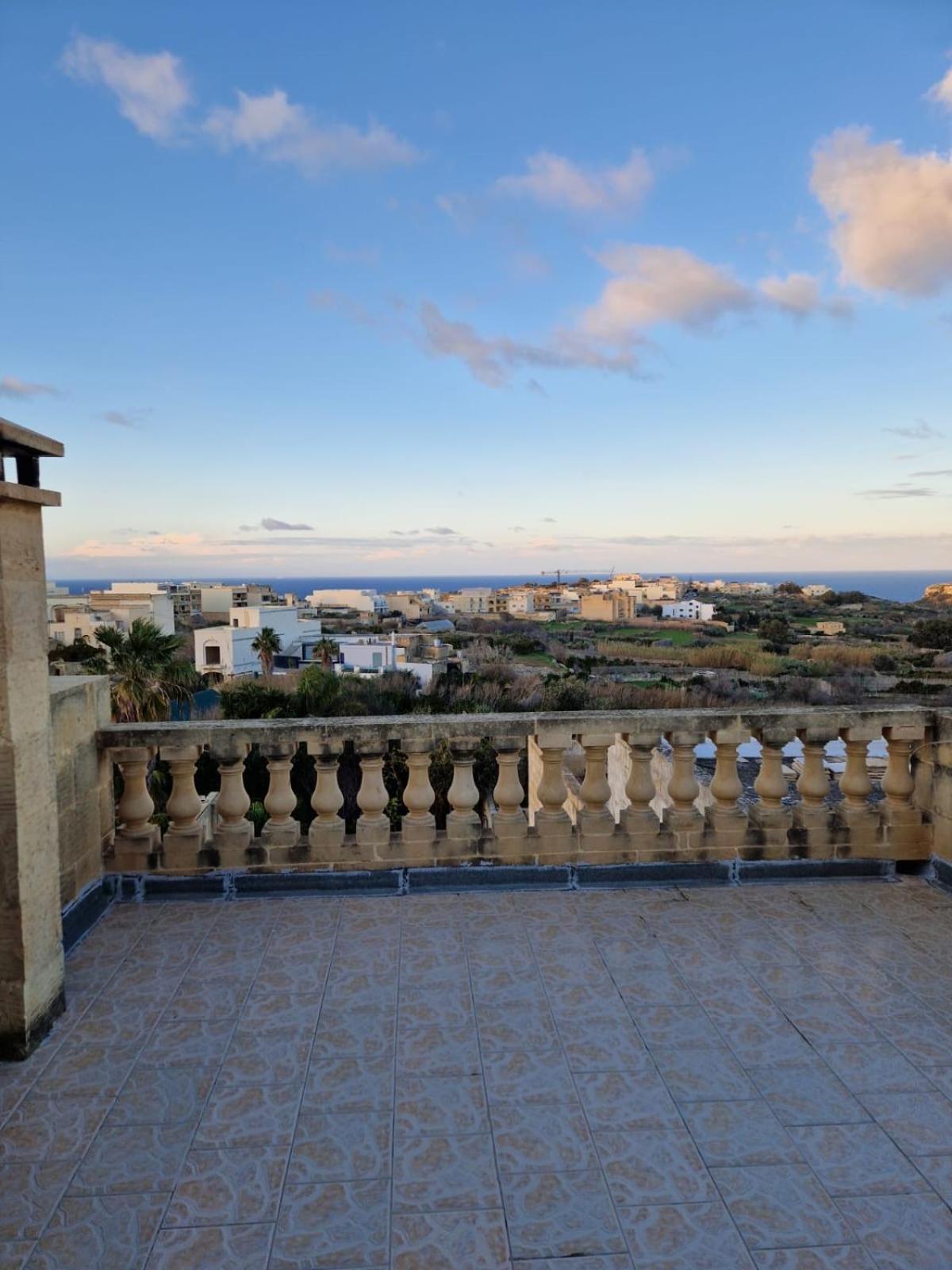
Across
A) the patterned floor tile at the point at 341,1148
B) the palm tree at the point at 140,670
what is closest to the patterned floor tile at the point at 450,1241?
the patterned floor tile at the point at 341,1148

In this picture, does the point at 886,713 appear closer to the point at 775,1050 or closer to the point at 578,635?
the point at 775,1050

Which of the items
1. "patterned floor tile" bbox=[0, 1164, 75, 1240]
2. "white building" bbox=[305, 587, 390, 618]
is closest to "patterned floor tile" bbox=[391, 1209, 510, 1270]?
"patterned floor tile" bbox=[0, 1164, 75, 1240]

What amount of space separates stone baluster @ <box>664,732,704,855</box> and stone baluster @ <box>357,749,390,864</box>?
5.04ft

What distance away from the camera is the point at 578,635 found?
5706cm

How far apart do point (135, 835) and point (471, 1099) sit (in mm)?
2306

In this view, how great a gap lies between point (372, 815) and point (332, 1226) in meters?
2.09

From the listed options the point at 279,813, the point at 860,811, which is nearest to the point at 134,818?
the point at 279,813

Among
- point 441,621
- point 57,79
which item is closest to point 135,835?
point 57,79

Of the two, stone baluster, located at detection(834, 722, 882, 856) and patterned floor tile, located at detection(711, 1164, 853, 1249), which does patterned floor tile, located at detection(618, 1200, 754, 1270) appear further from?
stone baluster, located at detection(834, 722, 882, 856)

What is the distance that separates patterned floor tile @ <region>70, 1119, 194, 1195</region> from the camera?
1870 mm

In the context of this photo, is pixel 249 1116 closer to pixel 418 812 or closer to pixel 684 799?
pixel 418 812

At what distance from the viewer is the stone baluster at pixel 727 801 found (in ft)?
12.6

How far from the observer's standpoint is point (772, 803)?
393 centimetres

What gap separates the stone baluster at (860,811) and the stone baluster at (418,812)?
2252mm
